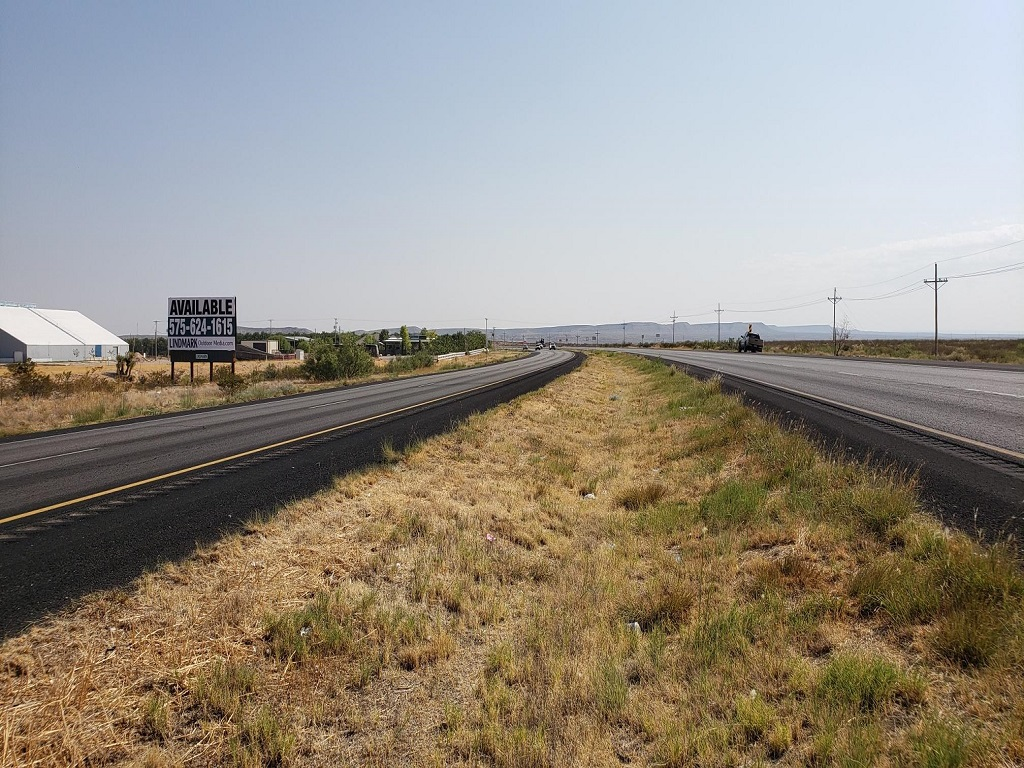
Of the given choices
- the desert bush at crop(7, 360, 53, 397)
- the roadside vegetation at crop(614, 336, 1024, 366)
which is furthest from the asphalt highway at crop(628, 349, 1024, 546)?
the desert bush at crop(7, 360, 53, 397)

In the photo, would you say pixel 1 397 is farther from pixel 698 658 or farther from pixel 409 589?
pixel 698 658

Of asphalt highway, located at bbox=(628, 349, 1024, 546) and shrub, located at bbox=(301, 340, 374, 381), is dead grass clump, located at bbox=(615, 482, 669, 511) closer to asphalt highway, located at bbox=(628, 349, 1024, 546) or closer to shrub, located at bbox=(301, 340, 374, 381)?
Result: asphalt highway, located at bbox=(628, 349, 1024, 546)

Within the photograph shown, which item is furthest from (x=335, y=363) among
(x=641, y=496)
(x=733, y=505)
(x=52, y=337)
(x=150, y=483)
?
(x=52, y=337)

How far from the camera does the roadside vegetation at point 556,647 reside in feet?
10.6

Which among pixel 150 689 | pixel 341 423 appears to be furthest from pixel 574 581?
pixel 341 423

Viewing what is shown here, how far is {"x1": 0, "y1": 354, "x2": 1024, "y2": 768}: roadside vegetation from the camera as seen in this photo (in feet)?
10.6

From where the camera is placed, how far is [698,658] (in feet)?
13.2

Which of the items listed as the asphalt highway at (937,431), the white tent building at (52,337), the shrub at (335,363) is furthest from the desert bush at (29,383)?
the white tent building at (52,337)

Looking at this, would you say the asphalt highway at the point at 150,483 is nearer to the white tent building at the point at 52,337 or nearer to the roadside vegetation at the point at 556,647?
the roadside vegetation at the point at 556,647

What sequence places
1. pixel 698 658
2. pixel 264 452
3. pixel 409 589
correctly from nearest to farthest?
pixel 698 658, pixel 409 589, pixel 264 452

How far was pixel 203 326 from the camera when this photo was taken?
35094mm

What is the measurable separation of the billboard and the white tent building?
222ft

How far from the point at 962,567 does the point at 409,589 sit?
4.74 m

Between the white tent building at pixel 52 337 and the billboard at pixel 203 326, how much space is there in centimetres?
6767
